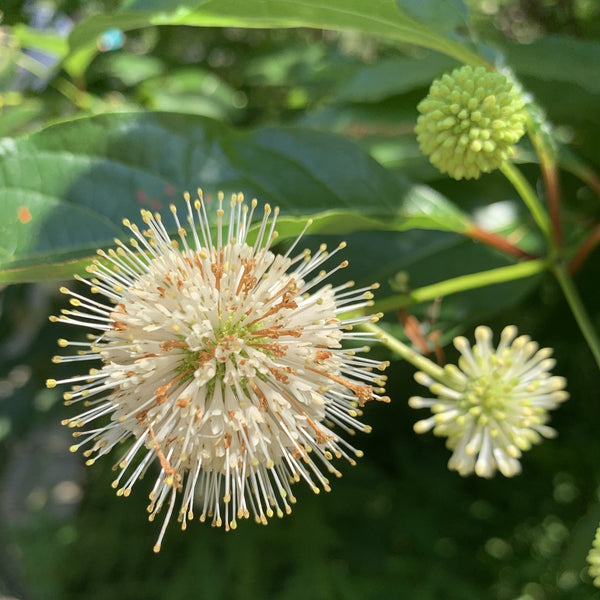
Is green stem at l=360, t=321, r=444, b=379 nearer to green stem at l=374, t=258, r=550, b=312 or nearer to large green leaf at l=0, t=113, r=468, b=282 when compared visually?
green stem at l=374, t=258, r=550, b=312

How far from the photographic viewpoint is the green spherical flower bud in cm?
97

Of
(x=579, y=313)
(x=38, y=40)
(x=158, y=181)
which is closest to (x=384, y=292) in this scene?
(x=579, y=313)

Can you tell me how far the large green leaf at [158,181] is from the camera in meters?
0.95

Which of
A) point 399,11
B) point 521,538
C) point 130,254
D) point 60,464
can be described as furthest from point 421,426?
point 60,464

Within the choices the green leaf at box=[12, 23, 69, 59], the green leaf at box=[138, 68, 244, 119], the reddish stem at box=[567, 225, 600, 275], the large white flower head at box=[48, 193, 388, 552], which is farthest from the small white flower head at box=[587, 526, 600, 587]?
the green leaf at box=[12, 23, 69, 59]

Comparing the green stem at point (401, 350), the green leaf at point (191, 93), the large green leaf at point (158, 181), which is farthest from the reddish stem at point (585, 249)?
the green leaf at point (191, 93)

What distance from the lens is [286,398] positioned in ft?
2.98

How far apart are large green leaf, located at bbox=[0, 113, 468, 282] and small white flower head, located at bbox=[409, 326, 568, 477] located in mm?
283

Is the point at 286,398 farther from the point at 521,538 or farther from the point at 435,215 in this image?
the point at 521,538

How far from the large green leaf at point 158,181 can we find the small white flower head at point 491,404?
283mm

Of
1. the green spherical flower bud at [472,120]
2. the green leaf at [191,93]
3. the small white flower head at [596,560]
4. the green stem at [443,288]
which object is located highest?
the green leaf at [191,93]

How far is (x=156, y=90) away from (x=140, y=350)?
1.42 m

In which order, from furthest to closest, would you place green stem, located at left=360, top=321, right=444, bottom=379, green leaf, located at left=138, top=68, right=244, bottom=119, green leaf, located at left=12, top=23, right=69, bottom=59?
green leaf, located at left=138, top=68, right=244, bottom=119
green leaf, located at left=12, top=23, right=69, bottom=59
green stem, located at left=360, top=321, right=444, bottom=379

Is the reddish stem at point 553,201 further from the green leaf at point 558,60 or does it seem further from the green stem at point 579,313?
the green leaf at point 558,60
